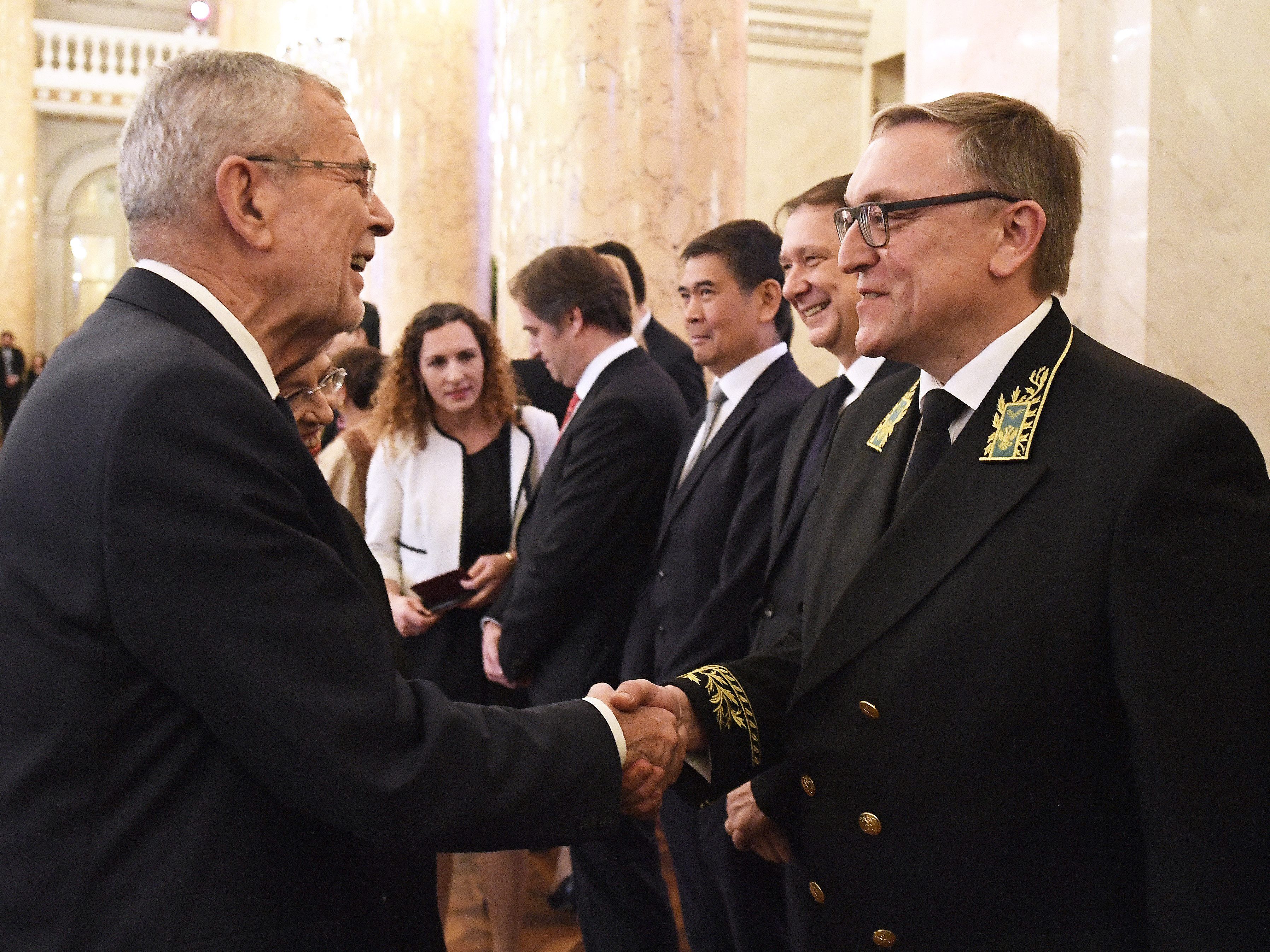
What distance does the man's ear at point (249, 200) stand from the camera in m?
1.57

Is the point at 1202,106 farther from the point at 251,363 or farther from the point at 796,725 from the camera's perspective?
the point at 251,363

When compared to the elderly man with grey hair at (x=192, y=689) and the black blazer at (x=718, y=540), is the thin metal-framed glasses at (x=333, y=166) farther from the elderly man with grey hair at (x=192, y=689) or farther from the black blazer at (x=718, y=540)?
the black blazer at (x=718, y=540)

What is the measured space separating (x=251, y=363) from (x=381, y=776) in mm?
573

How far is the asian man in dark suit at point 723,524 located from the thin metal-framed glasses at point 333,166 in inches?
54.9

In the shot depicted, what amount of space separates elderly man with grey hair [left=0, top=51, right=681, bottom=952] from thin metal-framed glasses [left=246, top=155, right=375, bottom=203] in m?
0.22

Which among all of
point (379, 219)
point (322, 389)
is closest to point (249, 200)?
point (379, 219)

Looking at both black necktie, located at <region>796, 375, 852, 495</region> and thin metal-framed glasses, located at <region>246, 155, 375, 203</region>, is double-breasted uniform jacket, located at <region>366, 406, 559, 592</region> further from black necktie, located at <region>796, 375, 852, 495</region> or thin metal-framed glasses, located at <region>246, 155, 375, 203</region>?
thin metal-framed glasses, located at <region>246, 155, 375, 203</region>

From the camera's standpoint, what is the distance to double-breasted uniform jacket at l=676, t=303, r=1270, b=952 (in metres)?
1.40

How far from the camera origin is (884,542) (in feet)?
5.31

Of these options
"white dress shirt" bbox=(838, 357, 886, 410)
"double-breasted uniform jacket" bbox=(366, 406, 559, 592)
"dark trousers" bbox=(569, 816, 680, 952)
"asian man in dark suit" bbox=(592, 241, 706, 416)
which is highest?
"asian man in dark suit" bbox=(592, 241, 706, 416)

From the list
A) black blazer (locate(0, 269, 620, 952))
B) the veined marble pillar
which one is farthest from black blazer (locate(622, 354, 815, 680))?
the veined marble pillar

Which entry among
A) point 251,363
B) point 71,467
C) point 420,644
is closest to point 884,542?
point 251,363

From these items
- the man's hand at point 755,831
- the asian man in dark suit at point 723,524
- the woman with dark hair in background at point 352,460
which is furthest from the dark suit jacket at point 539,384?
the man's hand at point 755,831

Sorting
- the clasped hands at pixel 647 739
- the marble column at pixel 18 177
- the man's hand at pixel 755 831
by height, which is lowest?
the man's hand at pixel 755 831
